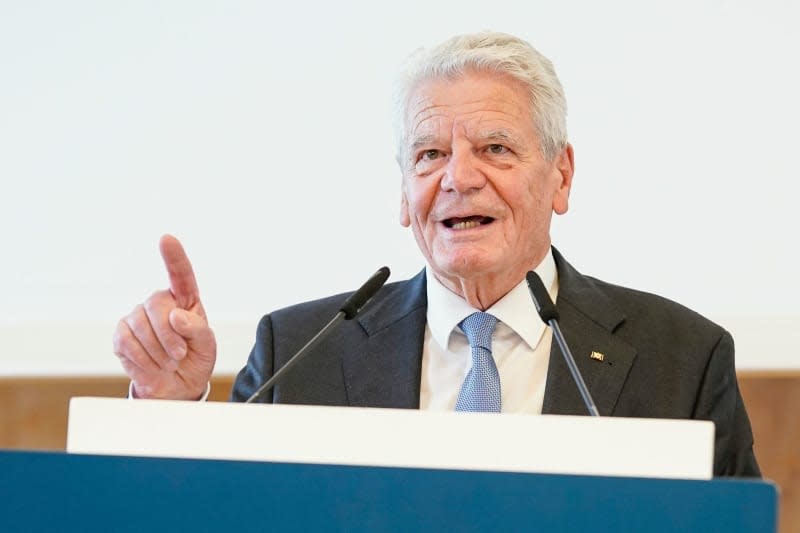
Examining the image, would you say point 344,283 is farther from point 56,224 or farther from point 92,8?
point 92,8

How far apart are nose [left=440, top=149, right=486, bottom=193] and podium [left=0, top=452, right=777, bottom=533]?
1212 mm

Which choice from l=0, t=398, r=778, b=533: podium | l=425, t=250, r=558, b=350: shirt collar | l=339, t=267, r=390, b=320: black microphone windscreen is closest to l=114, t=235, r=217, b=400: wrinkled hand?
l=339, t=267, r=390, b=320: black microphone windscreen

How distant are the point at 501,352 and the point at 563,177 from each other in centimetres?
46

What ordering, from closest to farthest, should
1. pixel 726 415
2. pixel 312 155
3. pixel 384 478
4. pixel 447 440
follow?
pixel 384 478
pixel 447 440
pixel 726 415
pixel 312 155

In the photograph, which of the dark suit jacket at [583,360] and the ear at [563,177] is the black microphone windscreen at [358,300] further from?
the ear at [563,177]

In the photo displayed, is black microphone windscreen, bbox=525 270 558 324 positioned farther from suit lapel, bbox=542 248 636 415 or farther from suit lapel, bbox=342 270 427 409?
suit lapel, bbox=342 270 427 409

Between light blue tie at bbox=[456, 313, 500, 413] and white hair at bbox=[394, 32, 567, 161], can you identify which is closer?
light blue tie at bbox=[456, 313, 500, 413]

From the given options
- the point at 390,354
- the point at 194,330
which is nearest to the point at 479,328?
the point at 390,354

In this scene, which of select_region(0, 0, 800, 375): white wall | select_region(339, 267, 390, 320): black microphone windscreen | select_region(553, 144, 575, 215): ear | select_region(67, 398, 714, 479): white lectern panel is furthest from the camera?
select_region(0, 0, 800, 375): white wall

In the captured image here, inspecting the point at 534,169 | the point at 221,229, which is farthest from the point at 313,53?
the point at 534,169

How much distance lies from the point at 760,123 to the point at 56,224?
2.05 metres

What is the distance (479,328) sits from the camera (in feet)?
8.18

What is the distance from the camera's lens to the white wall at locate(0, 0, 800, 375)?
341 cm

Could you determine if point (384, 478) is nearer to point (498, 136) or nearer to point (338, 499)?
point (338, 499)
